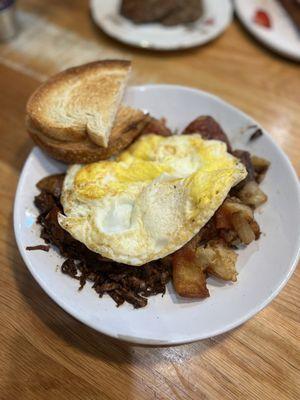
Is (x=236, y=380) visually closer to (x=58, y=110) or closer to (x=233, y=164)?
(x=233, y=164)

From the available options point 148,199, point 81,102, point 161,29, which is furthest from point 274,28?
point 148,199

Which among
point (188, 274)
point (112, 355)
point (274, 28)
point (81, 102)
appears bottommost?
point (112, 355)

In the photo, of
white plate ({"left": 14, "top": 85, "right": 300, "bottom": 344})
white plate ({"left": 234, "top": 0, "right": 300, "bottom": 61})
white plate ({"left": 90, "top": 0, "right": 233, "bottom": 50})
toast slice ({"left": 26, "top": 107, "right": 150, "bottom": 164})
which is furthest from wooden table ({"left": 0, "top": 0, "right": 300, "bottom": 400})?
white plate ({"left": 90, "top": 0, "right": 233, "bottom": 50})

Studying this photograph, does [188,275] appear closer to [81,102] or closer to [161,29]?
[81,102]

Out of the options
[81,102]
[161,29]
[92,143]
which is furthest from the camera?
[161,29]

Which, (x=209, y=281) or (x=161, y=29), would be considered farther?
(x=161, y=29)

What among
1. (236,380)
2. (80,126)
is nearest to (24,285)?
(80,126)
